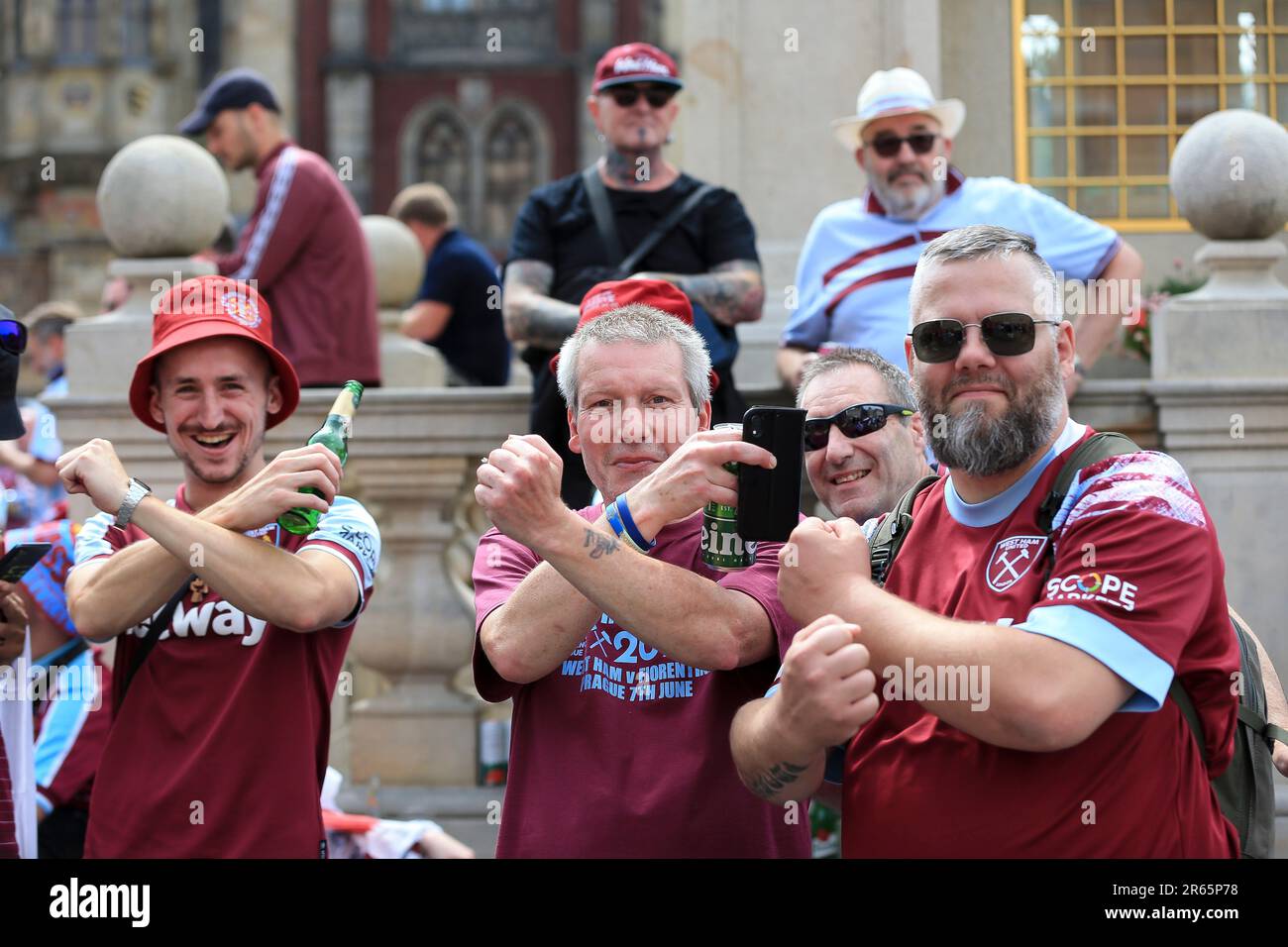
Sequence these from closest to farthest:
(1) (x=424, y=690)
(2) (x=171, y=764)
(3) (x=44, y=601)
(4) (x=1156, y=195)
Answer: (2) (x=171, y=764)
(3) (x=44, y=601)
(1) (x=424, y=690)
(4) (x=1156, y=195)

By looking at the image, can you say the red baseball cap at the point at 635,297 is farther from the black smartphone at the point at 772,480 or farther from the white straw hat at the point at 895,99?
the white straw hat at the point at 895,99

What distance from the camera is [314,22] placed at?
49.5 meters

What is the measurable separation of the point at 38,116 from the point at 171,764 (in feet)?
157

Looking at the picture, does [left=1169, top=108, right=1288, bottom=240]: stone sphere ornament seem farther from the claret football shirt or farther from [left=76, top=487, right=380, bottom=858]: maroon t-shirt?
[left=76, top=487, right=380, bottom=858]: maroon t-shirt

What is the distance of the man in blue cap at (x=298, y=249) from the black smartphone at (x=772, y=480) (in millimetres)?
3896

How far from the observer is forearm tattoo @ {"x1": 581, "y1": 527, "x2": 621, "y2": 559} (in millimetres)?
2756

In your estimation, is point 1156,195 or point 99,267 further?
point 99,267

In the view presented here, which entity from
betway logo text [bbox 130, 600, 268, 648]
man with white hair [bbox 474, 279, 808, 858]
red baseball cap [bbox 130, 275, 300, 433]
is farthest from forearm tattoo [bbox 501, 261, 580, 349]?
man with white hair [bbox 474, 279, 808, 858]

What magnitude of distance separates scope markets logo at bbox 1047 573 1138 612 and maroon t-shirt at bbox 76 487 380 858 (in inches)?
61.2

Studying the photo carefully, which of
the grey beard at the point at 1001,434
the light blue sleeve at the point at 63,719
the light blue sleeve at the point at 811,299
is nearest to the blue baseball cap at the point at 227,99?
the light blue sleeve at the point at 811,299

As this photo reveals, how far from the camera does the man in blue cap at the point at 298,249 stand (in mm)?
6445

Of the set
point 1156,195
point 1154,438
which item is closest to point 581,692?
point 1154,438

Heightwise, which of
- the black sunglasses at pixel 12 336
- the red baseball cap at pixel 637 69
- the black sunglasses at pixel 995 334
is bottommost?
the black sunglasses at pixel 995 334
